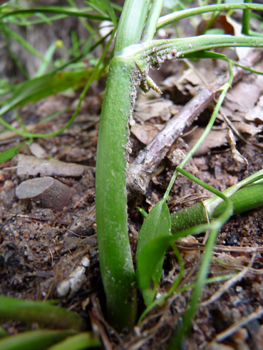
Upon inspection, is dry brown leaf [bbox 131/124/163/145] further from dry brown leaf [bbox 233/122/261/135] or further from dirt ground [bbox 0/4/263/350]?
dry brown leaf [bbox 233/122/261/135]

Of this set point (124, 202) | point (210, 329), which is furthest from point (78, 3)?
point (210, 329)

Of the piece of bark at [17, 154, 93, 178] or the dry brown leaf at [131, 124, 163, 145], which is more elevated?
the dry brown leaf at [131, 124, 163, 145]

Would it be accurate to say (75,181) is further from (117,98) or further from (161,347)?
(161,347)

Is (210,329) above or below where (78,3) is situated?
below

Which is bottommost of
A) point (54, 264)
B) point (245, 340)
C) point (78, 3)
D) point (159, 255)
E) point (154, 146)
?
point (54, 264)

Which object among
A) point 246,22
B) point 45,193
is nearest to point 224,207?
point 45,193

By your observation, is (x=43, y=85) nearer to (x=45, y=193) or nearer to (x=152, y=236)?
(x=45, y=193)

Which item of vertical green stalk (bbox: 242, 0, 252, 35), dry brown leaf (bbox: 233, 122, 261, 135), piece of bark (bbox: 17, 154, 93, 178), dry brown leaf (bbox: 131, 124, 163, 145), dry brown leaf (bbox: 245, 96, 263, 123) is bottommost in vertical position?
piece of bark (bbox: 17, 154, 93, 178)

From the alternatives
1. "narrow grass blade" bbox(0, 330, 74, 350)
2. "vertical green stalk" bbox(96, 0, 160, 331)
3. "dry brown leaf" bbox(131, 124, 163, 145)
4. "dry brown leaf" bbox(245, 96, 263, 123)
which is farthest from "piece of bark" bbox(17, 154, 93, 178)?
"dry brown leaf" bbox(245, 96, 263, 123)
